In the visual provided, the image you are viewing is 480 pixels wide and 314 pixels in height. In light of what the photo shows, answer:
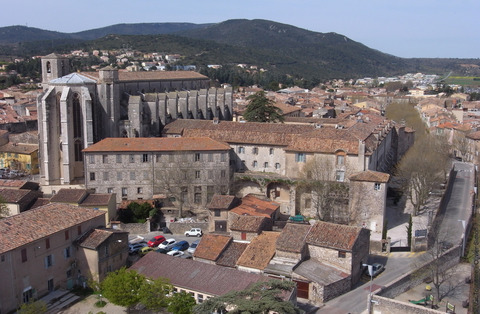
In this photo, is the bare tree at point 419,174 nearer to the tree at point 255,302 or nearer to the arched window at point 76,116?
the tree at point 255,302

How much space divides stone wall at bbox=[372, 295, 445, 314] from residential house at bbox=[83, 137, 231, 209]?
2254cm

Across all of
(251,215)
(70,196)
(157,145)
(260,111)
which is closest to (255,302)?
(251,215)

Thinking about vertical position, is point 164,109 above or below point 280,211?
above

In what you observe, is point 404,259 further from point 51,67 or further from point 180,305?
point 51,67

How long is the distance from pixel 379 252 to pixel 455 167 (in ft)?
121

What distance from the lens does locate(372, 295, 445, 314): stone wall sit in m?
30.2

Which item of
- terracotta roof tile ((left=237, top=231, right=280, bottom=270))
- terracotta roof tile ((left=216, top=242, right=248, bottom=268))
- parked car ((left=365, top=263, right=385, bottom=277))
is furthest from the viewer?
parked car ((left=365, top=263, right=385, bottom=277))

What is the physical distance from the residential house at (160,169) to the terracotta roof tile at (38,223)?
1170 centimetres

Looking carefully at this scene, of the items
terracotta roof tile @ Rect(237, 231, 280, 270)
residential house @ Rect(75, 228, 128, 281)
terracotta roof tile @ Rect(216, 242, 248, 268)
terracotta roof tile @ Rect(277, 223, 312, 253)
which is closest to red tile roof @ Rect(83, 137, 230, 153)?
terracotta roof tile @ Rect(216, 242, 248, 268)

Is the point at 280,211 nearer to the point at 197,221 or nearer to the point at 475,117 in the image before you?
the point at 197,221

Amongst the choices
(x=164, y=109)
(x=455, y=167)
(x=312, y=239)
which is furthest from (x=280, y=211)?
(x=455, y=167)

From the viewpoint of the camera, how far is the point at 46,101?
179 ft

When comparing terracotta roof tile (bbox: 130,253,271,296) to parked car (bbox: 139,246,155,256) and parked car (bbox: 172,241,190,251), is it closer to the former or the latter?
parked car (bbox: 139,246,155,256)

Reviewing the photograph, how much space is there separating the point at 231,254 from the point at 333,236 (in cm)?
750
